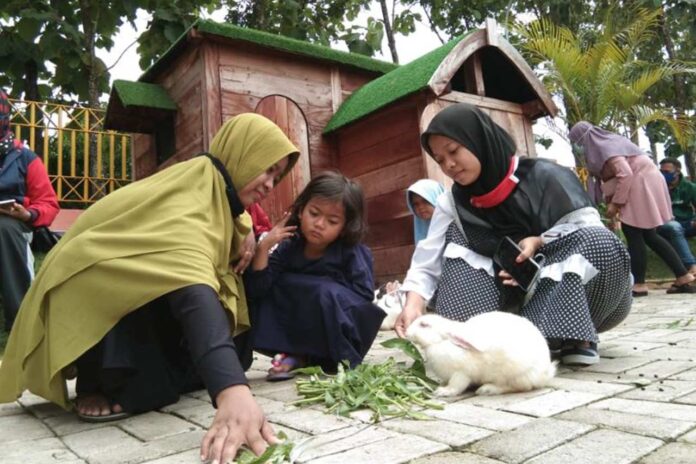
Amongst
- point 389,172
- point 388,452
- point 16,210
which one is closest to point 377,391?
point 388,452

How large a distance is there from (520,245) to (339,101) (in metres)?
4.60

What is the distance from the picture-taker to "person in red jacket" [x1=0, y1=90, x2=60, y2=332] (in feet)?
13.4

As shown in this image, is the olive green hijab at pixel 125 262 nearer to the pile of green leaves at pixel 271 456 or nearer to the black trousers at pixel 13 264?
the pile of green leaves at pixel 271 456

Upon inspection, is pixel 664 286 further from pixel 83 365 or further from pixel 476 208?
pixel 83 365

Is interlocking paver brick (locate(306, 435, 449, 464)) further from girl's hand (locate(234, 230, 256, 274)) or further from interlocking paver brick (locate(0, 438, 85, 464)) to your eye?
girl's hand (locate(234, 230, 256, 274))

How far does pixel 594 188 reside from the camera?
680 centimetres

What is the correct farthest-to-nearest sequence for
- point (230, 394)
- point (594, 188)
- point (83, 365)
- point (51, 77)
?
point (51, 77) < point (594, 188) < point (83, 365) < point (230, 394)

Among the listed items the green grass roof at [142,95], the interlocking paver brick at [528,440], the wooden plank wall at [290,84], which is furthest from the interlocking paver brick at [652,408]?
the green grass roof at [142,95]

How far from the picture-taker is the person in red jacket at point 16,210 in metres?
4.08

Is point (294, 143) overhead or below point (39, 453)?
overhead

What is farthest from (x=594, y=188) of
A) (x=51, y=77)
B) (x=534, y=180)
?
(x=51, y=77)

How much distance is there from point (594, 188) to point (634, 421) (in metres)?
5.69

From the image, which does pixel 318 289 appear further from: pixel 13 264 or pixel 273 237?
pixel 13 264

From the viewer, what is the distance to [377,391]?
2045mm
